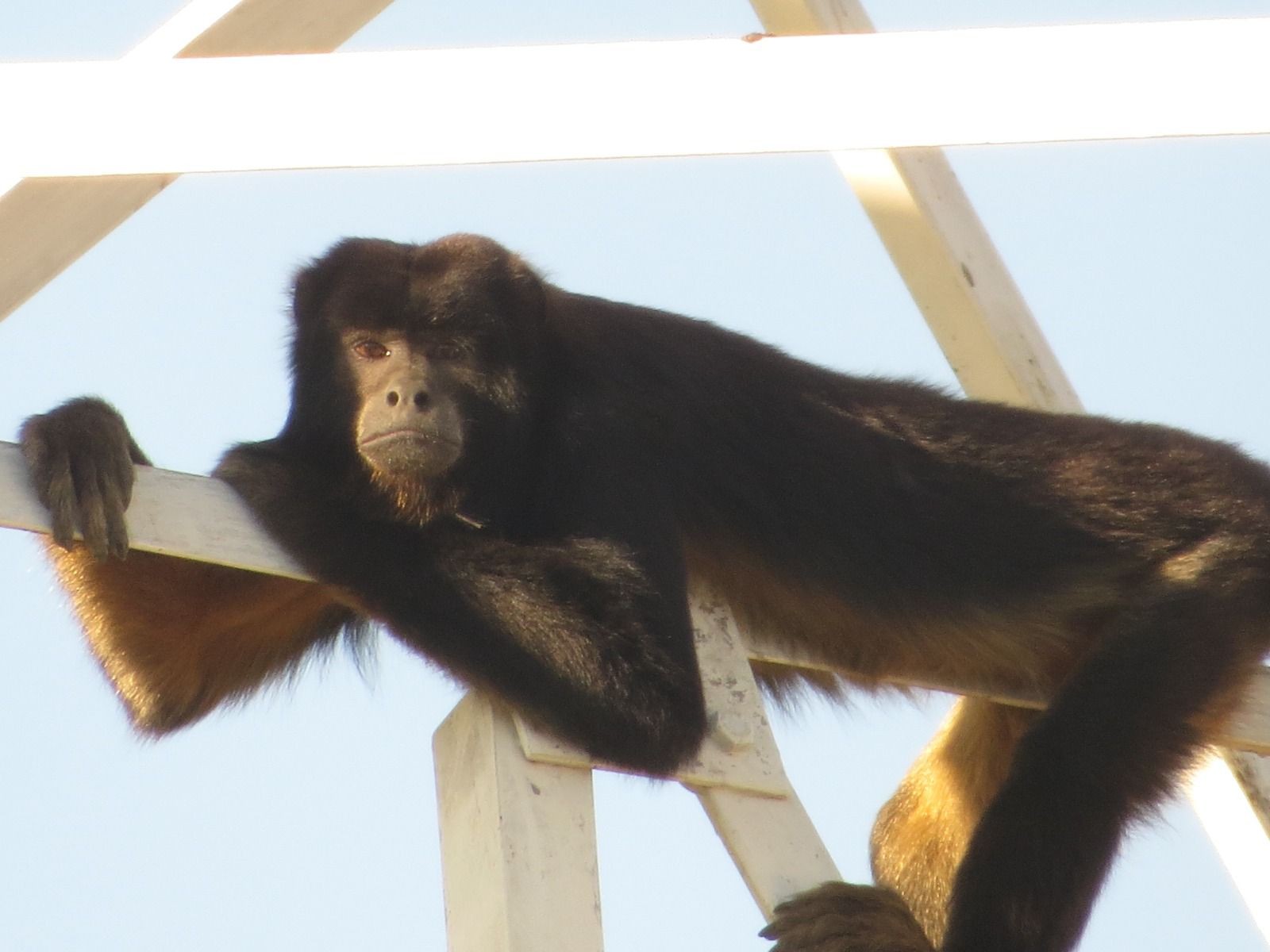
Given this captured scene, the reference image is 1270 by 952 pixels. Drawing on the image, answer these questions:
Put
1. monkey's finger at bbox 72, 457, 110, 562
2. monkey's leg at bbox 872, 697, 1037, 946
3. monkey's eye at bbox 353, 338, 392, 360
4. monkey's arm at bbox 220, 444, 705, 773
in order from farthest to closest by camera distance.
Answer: monkey's leg at bbox 872, 697, 1037, 946 → monkey's eye at bbox 353, 338, 392, 360 → monkey's arm at bbox 220, 444, 705, 773 → monkey's finger at bbox 72, 457, 110, 562

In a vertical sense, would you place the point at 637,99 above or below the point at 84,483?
below

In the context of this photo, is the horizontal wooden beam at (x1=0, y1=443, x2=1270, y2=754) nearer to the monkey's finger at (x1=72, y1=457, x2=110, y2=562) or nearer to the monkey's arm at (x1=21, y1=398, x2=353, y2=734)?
the monkey's finger at (x1=72, y1=457, x2=110, y2=562)

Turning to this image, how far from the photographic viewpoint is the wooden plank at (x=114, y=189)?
386 centimetres

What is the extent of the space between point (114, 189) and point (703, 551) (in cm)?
228

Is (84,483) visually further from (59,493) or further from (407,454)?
(407,454)

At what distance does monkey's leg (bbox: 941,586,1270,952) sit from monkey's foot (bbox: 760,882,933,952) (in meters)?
0.18

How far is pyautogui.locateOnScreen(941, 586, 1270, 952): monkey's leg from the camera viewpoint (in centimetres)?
537

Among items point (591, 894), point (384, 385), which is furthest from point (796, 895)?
point (384, 385)

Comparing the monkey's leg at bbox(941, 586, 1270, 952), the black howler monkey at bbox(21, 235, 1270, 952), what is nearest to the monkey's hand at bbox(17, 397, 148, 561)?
the black howler monkey at bbox(21, 235, 1270, 952)

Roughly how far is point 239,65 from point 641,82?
733 millimetres

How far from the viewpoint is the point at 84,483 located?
4.24 meters

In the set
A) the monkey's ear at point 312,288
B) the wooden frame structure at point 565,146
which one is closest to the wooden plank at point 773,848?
the wooden frame structure at point 565,146

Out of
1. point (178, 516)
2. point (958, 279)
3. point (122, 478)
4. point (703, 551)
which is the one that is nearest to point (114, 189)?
point (122, 478)

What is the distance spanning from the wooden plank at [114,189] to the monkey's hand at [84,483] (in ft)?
1.42
